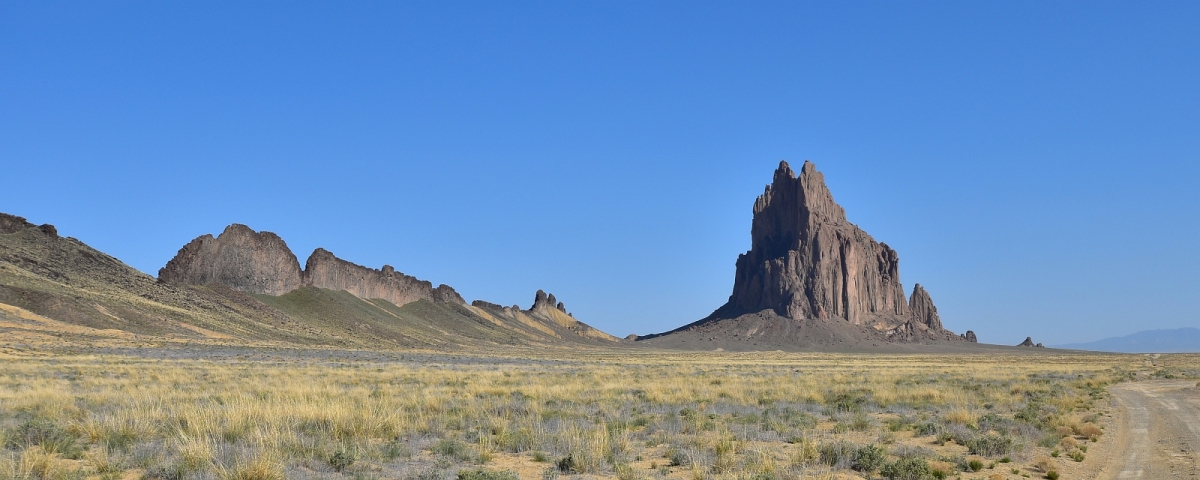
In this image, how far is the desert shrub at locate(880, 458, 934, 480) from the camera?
38.0ft

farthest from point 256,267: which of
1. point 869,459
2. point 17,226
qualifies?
point 869,459

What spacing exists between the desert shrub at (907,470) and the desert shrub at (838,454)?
666 millimetres

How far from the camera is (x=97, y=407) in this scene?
17922 mm

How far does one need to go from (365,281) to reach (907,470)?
167 metres

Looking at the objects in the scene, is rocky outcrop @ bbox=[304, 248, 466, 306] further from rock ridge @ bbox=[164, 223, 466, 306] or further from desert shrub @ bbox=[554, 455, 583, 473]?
desert shrub @ bbox=[554, 455, 583, 473]

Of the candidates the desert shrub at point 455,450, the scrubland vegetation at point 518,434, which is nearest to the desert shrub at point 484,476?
the scrubland vegetation at point 518,434

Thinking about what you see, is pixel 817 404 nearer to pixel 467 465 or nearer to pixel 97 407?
pixel 467 465

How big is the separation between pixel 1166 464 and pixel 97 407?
20770mm

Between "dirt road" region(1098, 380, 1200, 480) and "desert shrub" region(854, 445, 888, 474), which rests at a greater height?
"dirt road" region(1098, 380, 1200, 480)

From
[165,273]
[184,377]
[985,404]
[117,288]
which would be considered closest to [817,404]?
[985,404]

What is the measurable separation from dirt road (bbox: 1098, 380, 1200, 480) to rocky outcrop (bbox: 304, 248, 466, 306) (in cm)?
14304

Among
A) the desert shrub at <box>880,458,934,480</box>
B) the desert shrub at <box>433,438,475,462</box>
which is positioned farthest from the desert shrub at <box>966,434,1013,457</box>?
the desert shrub at <box>433,438,475,462</box>

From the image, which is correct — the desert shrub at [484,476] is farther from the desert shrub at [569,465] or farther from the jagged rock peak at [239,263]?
the jagged rock peak at [239,263]

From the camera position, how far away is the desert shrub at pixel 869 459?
12.1m
